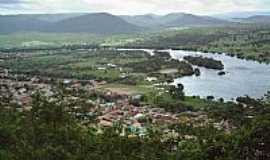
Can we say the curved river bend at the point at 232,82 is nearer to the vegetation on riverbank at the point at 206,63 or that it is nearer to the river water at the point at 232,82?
the river water at the point at 232,82

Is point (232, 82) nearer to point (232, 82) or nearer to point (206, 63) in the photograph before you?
point (232, 82)

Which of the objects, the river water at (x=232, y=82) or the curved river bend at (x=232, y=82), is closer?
the curved river bend at (x=232, y=82)

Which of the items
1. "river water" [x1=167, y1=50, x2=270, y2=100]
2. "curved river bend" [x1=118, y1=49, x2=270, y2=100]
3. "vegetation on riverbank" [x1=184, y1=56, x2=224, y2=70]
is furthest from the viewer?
"vegetation on riverbank" [x1=184, y1=56, x2=224, y2=70]

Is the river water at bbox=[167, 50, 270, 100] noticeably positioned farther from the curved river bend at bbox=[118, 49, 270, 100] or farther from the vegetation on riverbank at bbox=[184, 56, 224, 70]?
the vegetation on riverbank at bbox=[184, 56, 224, 70]

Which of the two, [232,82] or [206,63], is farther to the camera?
[206,63]

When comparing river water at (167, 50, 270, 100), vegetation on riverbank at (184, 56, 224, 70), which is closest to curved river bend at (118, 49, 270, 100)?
river water at (167, 50, 270, 100)

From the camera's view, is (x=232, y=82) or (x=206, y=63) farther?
(x=206, y=63)

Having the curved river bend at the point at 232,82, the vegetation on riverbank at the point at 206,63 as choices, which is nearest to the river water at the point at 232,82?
the curved river bend at the point at 232,82

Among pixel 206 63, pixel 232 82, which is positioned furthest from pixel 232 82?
pixel 206 63

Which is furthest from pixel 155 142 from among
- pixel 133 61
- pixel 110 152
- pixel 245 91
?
pixel 133 61

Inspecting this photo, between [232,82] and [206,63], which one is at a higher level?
[206,63]

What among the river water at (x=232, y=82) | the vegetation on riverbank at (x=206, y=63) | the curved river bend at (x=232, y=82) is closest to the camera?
the curved river bend at (x=232, y=82)

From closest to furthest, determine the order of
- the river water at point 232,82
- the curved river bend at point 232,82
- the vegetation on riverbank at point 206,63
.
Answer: the curved river bend at point 232,82 → the river water at point 232,82 → the vegetation on riverbank at point 206,63
